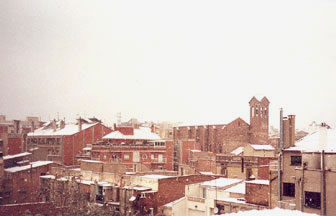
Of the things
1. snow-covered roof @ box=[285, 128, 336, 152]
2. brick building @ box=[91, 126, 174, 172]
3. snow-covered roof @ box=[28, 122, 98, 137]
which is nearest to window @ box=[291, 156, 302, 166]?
snow-covered roof @ box=[285, 128, 336, 152]

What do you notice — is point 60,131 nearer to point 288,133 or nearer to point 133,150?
point 133,150

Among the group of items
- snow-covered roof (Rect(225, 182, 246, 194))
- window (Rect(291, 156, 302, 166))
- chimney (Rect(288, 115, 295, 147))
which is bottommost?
snow-covered roof (Rect(225, 182, 246, 194))

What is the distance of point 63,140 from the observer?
40.1 meters

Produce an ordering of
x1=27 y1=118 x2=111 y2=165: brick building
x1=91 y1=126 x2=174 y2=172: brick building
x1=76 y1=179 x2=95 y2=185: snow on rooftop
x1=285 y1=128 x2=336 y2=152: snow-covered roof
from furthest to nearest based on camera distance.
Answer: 1. x1=27 y1=118 x2=111 y2=165: brick building
2. x1=91 y1=126 x2=174 y2=172: brick building
3. x1=76 y1=179 x2=95 y2=185: snow on rooftop
4. x1=285 y1=128 x2=336 y2=152: snow-covered roof

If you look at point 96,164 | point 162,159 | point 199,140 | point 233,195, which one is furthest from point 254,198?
point 199,140

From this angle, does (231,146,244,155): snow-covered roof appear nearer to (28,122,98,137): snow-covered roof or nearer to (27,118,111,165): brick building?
(27,118,111,165): brick building

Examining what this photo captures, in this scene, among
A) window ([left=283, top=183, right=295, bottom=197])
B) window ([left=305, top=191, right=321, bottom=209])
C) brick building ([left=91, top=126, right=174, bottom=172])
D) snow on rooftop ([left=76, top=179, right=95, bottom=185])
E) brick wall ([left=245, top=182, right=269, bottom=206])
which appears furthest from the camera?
brick building ([left=91, top=126, right=174, bottom=172])

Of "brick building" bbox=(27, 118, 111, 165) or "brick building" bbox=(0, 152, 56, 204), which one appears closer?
"brick building" bbox=(0, 152, 56, 204)

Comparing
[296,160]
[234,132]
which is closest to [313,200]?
[296,160]

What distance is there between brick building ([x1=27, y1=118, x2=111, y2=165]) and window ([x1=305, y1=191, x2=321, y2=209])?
28075 mm

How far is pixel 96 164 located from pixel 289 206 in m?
19.0

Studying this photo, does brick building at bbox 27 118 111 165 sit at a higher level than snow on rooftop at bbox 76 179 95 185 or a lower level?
higher

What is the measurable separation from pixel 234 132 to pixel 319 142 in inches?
1077

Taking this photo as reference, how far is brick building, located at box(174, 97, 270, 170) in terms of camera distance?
44.0 meters
